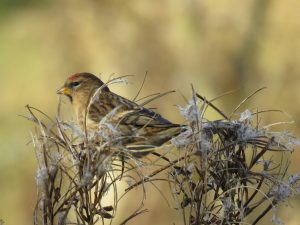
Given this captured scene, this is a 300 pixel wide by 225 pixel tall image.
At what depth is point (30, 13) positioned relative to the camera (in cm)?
1953

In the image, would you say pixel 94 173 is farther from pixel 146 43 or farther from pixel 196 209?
pixel 146 43

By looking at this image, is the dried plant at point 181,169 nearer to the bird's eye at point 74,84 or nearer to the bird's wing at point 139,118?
the bird's wing at point 139,118

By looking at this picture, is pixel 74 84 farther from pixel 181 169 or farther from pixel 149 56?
pixel 149 56

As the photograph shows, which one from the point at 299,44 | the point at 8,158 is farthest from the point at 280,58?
the point at 8,158

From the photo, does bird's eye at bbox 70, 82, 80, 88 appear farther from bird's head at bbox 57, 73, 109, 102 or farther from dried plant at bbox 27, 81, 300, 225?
dried plant at bbox 27, 81, 300, 225

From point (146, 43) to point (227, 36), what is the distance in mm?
1854

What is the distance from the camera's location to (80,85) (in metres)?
5.75

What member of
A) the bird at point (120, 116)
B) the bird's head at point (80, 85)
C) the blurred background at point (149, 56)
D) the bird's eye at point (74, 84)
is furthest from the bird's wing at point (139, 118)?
the blurred background at point (149, 56)

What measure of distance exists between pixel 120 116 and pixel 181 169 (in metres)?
0.52

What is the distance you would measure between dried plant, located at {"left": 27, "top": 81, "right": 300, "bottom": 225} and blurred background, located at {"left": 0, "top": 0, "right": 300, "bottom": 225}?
6.85 m

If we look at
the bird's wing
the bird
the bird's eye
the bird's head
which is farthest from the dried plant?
the bird's eye

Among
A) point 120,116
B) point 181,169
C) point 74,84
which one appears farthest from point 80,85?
point 181,169

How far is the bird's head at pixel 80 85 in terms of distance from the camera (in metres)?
5.60

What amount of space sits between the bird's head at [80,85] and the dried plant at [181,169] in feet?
7.39
